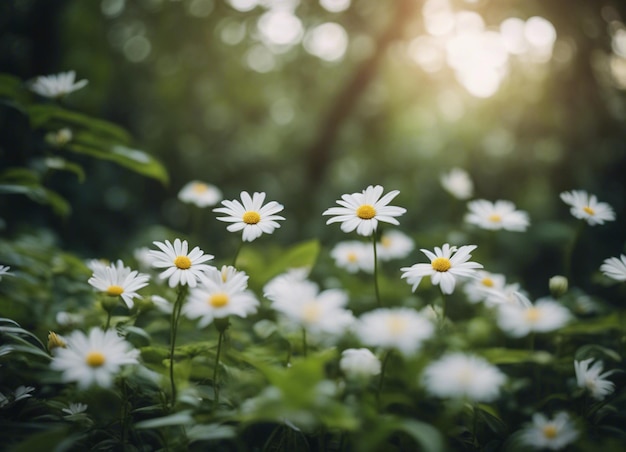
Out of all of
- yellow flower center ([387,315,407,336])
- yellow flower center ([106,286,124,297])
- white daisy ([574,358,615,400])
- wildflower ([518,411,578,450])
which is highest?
yellow flower center ([106,286,124,297])

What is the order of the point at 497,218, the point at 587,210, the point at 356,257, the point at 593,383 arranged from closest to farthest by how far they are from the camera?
the point at 593,383 < the point at 587,210 < the point at 497,218 < the point at 356,257

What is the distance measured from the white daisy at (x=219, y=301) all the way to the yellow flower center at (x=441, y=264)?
17.0 inches

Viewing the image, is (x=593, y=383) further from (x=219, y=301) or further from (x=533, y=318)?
(x=219, y=301)

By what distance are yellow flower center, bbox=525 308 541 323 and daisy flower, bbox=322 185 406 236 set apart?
34cm

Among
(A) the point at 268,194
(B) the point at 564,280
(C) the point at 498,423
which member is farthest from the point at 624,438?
(A) the point at 268,194

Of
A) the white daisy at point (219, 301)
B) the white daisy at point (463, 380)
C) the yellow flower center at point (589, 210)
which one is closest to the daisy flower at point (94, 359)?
the white daisy at point (219, 301)

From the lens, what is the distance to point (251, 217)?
1166 mm

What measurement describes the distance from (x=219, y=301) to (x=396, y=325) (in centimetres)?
34

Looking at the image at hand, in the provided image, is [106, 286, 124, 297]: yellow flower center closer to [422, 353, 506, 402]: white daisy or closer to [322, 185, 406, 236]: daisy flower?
[322, 185, 406, 236]: daisy flower

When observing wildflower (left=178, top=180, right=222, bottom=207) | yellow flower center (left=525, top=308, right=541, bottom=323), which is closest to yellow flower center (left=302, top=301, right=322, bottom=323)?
yellow flower center (left=525, top=308, right=541, bottom=323)

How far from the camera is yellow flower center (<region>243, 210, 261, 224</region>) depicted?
1.16 metres

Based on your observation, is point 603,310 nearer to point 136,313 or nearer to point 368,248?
point 368,248

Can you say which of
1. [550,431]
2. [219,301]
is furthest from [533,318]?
[219,301]

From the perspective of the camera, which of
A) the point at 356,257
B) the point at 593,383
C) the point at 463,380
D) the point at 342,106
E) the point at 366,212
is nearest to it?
the point at 463,380
